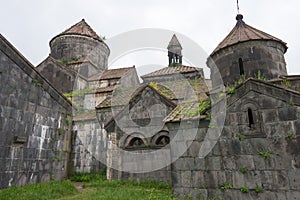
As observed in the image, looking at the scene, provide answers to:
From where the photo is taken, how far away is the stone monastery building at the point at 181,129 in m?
4.96

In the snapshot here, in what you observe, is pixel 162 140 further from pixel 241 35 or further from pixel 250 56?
pixel 241 35

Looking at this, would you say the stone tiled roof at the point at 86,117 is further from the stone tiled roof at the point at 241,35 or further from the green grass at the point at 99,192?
the stone tiled roof at the point at 241,35

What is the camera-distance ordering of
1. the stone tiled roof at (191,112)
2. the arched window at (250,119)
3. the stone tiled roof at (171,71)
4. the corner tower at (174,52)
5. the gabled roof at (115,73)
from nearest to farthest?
the arched window at (250,119), the stone tiled roof at (191,112), the gabled roof at (115,73), the stone tiled roof at (171,71), the corner tower at (174,52)

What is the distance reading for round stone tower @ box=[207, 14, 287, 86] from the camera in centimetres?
776

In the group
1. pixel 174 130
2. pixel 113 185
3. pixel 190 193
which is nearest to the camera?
pixel 190 193

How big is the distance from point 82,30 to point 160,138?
13567 mm

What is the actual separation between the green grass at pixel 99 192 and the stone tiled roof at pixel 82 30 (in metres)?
13.1

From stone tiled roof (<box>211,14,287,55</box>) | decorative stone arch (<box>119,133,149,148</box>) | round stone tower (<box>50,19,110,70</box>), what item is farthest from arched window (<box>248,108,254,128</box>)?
round stone tower (<box>50,19,110,70</box>)

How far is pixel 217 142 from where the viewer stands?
5.32 m

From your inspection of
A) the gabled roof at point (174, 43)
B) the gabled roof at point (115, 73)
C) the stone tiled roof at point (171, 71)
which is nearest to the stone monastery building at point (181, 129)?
the gabled roof at point (115, 73)

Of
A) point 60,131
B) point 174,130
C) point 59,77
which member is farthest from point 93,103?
point 174,130

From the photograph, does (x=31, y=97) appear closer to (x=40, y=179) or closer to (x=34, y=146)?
(x=34, y=146)

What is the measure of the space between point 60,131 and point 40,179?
2047 millimetres

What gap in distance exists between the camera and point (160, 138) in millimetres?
8711
